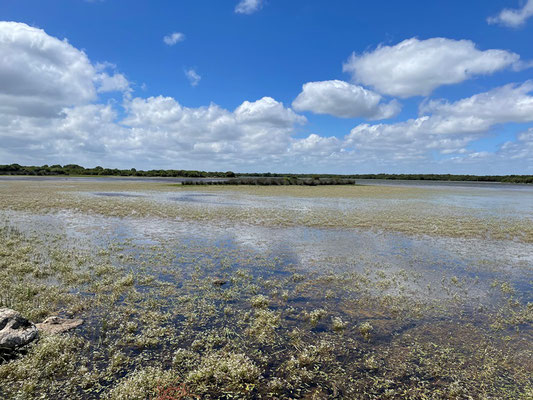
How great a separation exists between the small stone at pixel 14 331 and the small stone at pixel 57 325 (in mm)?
340

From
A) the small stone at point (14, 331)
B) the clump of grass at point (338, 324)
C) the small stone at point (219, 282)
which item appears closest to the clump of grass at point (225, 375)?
the clump of grass at point (338, 324)

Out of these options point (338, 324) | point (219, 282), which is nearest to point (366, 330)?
point (338, 324)

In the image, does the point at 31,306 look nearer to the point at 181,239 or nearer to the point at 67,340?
the point at 67,340

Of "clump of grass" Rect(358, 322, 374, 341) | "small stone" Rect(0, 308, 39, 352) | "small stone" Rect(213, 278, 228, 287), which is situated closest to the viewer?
"small stone" Rect(0, 308, 39, 352)

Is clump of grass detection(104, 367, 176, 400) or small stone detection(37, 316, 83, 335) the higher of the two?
small stone detection(37, 316, 83, 335)

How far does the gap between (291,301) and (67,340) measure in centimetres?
629

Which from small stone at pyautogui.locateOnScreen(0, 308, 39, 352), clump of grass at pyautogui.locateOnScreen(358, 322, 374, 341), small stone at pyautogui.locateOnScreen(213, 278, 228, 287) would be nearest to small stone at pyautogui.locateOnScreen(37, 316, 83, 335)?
small stone at pyautogui.locateOnScreen(0, 308, 39, 352)

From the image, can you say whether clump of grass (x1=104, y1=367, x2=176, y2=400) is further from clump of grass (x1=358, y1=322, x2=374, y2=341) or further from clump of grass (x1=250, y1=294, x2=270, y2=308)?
clump of grass (x1=358, y1=322, x2=374, y2=341)

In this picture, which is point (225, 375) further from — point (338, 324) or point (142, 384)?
point (338, 324)

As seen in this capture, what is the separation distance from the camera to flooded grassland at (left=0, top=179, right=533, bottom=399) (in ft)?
19.4

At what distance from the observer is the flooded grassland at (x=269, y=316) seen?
591cm

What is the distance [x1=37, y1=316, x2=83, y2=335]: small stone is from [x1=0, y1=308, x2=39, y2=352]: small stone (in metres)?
0.34

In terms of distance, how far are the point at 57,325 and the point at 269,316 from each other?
5663mm

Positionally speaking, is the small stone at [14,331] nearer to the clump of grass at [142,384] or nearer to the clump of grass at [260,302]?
the clump of grass at [142,384]
